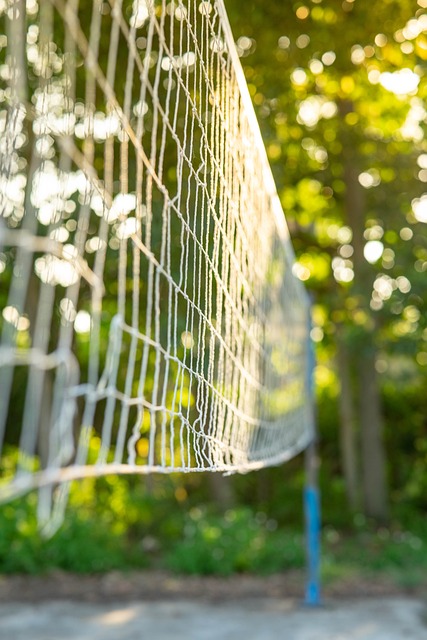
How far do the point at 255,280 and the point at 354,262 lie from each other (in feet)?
17.9

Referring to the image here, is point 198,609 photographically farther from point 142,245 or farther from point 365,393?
point 142,245

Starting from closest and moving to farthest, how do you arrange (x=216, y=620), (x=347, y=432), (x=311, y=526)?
(x=216, y=620) → (x=311, y=526) → (x=347, y=432)

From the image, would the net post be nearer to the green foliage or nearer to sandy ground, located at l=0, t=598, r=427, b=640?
sandy ground, located at l=0, t=598, r=427, b=640

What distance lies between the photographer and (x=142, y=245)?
2053mm

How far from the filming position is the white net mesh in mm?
2131

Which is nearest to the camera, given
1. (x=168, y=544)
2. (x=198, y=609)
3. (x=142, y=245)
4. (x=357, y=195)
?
(x=142, y=245)

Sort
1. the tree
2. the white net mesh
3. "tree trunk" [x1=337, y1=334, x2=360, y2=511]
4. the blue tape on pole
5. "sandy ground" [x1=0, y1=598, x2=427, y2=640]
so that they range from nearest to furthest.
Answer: the white net mesh
"sandy ground" [x1=0, y1=598, x2=427, y2=640]
the blue tape on pole
the tree
"tree trunk" [x1=337, y1=334, x2=360, y2=511]

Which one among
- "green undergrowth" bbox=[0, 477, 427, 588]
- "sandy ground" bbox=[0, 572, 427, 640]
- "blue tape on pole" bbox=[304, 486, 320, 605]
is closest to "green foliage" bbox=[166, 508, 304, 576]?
"green undergrowth" bbox=[0, 477, 427, 588]

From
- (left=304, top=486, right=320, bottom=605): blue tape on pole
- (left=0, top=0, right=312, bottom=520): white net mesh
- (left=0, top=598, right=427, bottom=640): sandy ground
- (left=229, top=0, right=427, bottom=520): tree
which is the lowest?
(left=0, top=598, right=427, bottom=640): sandy ground

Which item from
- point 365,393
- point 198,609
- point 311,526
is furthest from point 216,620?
point 365,393

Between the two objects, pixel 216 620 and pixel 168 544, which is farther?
pixel 168 544

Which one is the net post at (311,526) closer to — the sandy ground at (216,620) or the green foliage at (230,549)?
the sandy ground at (216,620)

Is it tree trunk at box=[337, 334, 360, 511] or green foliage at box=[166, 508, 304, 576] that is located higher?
tree trunk at box=[337, 334, 360, 511]

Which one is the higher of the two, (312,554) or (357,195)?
(357,195)
